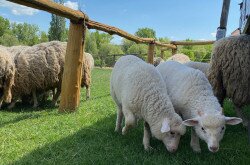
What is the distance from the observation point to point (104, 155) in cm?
436

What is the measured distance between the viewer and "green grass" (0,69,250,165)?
4.24m

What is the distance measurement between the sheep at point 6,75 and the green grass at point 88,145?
1.22m

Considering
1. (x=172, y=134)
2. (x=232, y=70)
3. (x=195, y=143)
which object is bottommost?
(x=195, y=143)

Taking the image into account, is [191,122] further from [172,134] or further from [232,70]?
[232,70]

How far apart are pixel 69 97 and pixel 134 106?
8.59 ft

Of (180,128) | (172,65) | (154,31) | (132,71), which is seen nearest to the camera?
(180,128)

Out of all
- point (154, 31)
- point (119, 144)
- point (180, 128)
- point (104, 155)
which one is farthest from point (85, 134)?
point (154, 31)

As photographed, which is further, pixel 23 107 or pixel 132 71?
pixel 23 107

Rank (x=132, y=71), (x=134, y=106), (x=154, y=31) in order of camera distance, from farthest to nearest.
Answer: (x=154, y=31), (x=132, y=71), (x=134, y=106)

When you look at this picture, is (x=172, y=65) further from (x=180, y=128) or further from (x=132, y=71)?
(x=180, y=128)

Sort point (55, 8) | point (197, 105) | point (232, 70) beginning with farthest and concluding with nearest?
point (55, 8)
point (232, 70)
point (197, 105)

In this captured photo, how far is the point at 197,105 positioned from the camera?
4.54 metres

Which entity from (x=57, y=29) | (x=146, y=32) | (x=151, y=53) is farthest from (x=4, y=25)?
(x=151, y=53)

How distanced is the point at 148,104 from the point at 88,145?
37.2 inches
